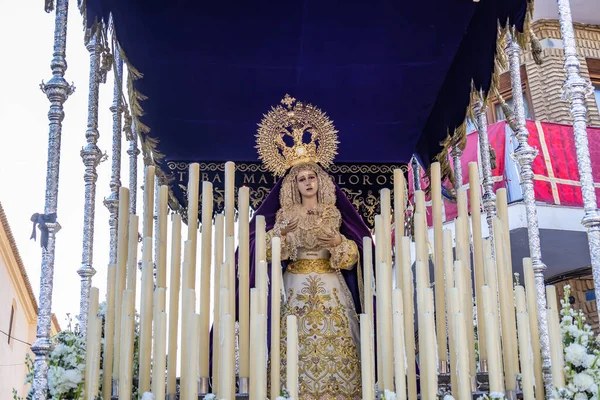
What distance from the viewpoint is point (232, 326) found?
10.2 ft

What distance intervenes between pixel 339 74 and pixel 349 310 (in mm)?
1619

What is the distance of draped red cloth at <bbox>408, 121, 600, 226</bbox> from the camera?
905 cm

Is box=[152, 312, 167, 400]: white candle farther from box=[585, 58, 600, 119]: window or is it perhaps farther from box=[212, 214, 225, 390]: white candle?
box=[585, 58, 600, 119]: window

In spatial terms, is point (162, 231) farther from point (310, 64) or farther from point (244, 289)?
point (310, 64)

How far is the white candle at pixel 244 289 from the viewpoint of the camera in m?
3.36

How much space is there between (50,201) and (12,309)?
33.7 feet

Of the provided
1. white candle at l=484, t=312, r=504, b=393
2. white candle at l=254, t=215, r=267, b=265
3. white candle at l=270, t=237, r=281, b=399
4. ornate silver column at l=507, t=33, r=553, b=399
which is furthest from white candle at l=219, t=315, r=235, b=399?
ornate silver column at l=507, t=33, r=553, b=399

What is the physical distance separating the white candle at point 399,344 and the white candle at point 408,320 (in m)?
0.16

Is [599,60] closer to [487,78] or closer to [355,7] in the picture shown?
[487,78]

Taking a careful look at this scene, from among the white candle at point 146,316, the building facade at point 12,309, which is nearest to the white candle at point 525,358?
the white candle at point 146,316

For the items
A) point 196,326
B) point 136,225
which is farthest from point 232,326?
point 136,225

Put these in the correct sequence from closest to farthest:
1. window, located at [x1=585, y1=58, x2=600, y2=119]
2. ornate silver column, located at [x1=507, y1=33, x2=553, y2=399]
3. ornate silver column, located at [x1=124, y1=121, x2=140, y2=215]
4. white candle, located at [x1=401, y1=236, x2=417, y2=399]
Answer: white candle, located at [x1=401, y1=236, x2=417, y2=399], ornate silver column, located at [x1=507, y1=33, x2=553, y2=399], ornate silver column, located at [x1=124, y1=121, x2=140, y2=215], window, located at [x1=585, y1=58, x2=600, y2=119]

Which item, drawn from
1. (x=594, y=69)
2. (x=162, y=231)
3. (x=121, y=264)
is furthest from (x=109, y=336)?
(x=594, y=69)

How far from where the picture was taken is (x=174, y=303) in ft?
11.4
